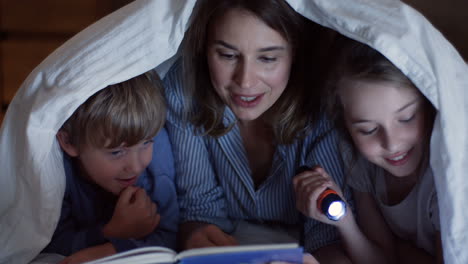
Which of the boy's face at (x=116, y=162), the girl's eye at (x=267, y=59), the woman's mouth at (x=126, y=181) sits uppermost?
the girl's eye at (x=267, y=59)

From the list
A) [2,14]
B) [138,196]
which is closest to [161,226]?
[138,196]

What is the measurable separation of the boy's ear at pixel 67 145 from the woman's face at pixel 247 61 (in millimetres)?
316

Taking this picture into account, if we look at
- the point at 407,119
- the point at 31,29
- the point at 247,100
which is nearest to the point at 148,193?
the point at 247,100

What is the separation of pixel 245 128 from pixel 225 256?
19.6 inches

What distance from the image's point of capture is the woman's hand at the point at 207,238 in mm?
935

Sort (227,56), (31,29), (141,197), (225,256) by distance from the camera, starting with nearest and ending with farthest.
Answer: (225,256), (227,56), (141,197), (31,29)

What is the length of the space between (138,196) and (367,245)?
462mm

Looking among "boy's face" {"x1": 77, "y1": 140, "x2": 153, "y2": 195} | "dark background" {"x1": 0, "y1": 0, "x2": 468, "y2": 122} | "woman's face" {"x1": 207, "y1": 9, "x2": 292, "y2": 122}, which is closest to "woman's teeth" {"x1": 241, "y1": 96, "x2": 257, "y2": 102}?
"woman's face" {"x1": 207, "y1": 9, "x2": 292, "y2": 122}

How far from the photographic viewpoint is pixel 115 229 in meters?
0.93

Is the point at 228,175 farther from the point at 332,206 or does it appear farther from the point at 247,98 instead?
the point at 332,206

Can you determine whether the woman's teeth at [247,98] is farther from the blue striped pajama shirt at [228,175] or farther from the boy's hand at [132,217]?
the boy's hand at [132,217]

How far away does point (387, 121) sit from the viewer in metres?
0.75

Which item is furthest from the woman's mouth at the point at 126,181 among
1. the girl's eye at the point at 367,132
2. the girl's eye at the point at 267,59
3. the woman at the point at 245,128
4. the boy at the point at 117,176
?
the girl's eye at the point at 367,132

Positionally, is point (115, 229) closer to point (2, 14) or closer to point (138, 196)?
point (138, 196)
